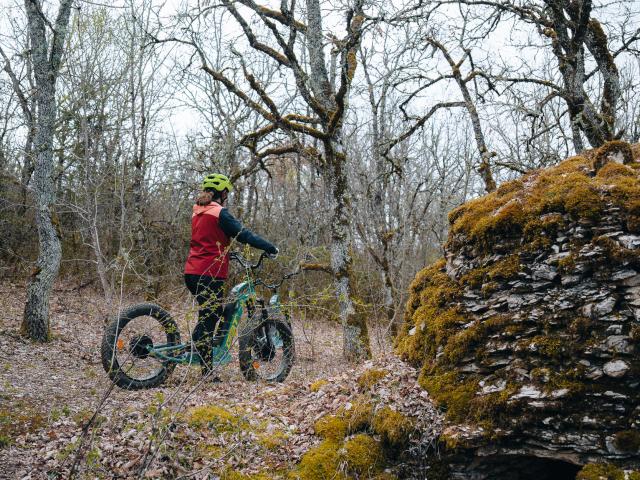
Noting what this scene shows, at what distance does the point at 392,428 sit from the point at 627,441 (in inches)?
63.4

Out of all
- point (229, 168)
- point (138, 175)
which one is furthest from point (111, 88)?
point (229, 168)

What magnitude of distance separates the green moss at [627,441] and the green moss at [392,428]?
1416mm

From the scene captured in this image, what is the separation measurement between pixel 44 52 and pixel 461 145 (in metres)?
18.1

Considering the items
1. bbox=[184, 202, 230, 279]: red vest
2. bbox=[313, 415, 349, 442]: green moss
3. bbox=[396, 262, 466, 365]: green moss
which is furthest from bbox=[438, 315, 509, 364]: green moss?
bbox=[184, 202, 230, 279]: red vest

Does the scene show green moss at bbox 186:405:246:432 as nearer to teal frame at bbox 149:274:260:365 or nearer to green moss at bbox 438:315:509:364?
teal frame at bbox 149:274:260:365

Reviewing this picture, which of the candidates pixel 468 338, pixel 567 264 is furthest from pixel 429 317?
pixel 567 264

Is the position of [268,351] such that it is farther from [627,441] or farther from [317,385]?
[627,441]

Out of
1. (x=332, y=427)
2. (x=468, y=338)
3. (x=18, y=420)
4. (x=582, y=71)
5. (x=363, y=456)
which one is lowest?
(x=363, y=456)

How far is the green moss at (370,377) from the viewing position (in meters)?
4.58

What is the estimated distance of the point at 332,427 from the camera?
13.9 feet

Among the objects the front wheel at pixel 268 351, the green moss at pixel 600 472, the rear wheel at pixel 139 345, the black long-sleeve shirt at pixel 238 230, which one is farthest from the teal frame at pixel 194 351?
the green moss at pixel 600 472

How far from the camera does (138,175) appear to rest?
42.2 ft

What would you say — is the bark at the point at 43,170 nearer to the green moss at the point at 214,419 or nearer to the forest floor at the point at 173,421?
the forest floor at the point at 173,421

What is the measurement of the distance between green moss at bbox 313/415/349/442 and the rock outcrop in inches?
30.8
